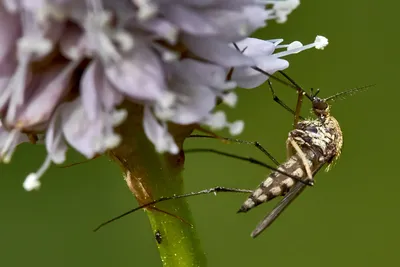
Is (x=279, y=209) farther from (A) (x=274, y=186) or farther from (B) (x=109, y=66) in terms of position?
(B) (x=109, y=66)

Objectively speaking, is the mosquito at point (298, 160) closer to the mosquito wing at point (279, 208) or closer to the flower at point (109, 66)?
the mosquito wing at point (279, 208)

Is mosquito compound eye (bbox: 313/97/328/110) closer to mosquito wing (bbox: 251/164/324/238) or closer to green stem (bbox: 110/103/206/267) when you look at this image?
mosquito wing (bbox: 251/164/324/238)

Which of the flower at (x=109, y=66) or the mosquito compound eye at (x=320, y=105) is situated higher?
the flower at (x=109, y=66)

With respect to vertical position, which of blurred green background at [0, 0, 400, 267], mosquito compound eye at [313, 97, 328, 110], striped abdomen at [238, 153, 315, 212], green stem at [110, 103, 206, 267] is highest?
green stem at [110, 103, 206, 267]

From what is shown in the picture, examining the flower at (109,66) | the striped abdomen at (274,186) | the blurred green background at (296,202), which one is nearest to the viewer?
the flower at (109,66)

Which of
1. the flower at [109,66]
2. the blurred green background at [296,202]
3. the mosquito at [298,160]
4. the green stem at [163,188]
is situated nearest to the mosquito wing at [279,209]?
the mosquito at [298,160]

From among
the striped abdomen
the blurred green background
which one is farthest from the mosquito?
the blurred green background

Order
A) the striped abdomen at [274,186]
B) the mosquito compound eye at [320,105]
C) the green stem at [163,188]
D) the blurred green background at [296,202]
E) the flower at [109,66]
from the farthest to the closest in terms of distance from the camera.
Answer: the blurred green background at [296,202] < the mosquito compound eye at [320,105] < the striped abdomen at [274,186] < the green stem at [163,188] < the flower at [109,66]
